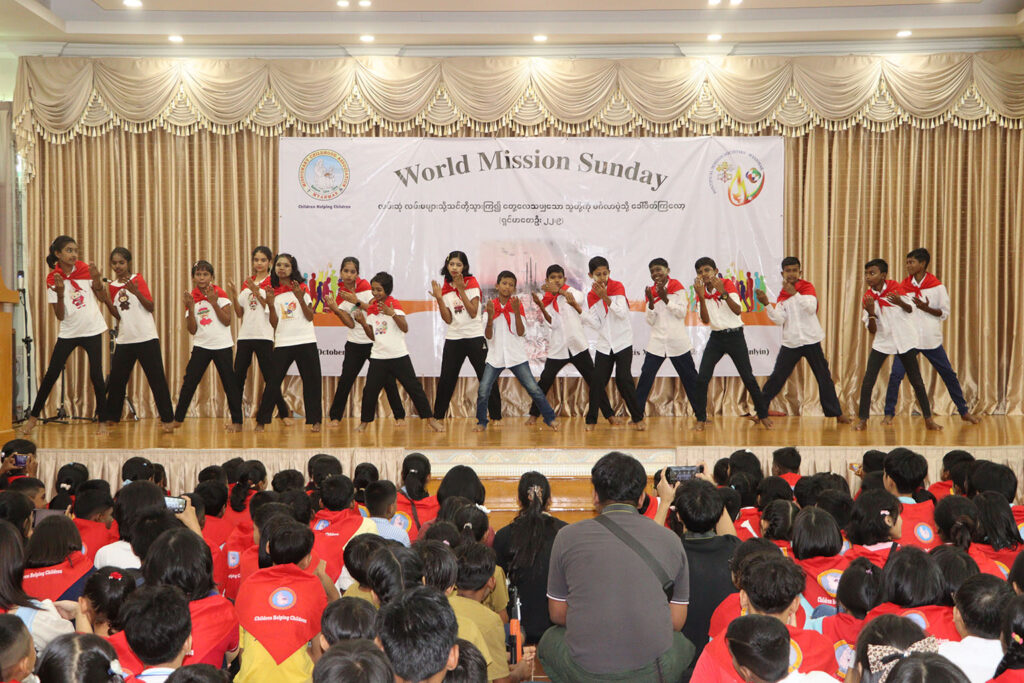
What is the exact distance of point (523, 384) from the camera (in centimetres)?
761

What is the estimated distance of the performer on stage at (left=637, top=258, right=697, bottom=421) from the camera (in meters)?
7.57

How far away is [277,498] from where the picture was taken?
3840mm

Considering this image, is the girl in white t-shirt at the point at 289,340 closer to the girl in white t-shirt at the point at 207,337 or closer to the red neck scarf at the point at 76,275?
the girl in white t-shirt at the point at 207,337

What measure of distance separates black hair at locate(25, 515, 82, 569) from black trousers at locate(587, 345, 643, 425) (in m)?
4.91

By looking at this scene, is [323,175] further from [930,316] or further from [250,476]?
[930,316]

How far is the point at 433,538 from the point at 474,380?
578cm

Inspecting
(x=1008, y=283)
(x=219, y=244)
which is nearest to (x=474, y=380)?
(x=219, y=244)

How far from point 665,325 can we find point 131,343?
4.19 metres

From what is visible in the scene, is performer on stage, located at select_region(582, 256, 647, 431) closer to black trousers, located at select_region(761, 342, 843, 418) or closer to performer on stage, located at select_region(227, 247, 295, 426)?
black trousers, located at select_region(761, 342, 843, 418)

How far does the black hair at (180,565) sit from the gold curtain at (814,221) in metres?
6.06

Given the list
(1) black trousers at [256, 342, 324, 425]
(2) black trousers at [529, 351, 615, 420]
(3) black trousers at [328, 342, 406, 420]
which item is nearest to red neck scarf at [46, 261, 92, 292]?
(1) black trousers at [256, 342, 324, 425]

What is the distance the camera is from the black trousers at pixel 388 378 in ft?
24.1

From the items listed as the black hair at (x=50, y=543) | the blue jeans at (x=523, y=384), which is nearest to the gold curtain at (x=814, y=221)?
the blue jeans at (x=523, y=384)

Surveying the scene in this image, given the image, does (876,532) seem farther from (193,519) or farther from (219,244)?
(219,244)
